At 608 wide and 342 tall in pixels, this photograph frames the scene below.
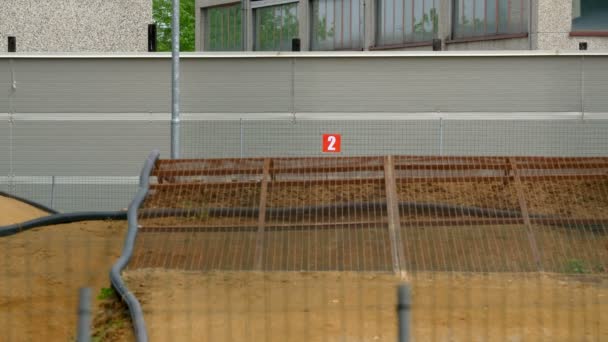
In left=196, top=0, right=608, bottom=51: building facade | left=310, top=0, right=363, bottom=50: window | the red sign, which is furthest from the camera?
left=310, top=0, right=363, bottom=50: window

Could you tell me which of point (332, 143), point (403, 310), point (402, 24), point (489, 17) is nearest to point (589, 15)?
point (489, 17)

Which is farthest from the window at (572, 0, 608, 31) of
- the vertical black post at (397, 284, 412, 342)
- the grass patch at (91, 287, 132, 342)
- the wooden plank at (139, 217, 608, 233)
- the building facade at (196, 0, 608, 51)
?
the vertical black post at (397, 284, 412, 342)

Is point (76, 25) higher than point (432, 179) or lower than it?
higher

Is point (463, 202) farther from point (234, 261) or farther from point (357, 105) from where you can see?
point (357, 105)

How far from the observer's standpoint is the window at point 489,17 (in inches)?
1202

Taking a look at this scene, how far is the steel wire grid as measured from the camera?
45.3 feet

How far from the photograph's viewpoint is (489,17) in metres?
31.9

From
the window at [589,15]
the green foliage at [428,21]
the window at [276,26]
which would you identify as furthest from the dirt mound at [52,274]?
the window at [276,26]

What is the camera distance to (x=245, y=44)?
4644 centimetres

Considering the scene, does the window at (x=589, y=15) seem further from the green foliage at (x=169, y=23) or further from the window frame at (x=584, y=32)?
the green foliage at (x=169, y=23)

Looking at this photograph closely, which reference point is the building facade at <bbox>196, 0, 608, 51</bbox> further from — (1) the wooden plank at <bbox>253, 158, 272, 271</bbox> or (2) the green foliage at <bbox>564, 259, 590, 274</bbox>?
(2) the green foliage at <bbox>564, 259, 590, 274</bbox>

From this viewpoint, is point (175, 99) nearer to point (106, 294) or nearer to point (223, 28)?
point (106, 294)

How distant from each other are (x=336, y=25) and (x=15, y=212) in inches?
892

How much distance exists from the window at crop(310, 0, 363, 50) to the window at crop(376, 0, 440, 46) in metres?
1.24
